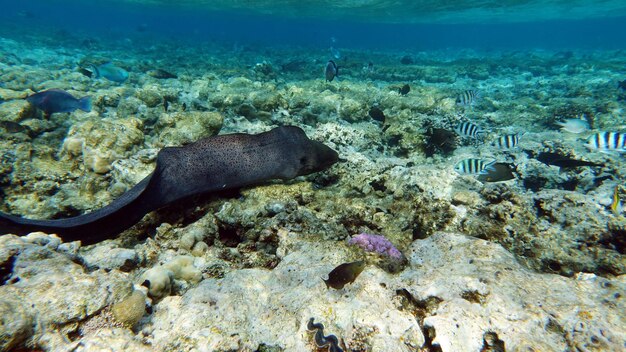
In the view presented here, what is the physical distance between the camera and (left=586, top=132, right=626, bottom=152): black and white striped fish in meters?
4.89

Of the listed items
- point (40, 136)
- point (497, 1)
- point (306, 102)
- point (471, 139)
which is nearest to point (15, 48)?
point (40, 136)

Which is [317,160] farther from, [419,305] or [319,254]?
[419,305]

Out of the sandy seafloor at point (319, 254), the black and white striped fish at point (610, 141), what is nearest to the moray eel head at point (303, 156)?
the sandy seafloor at point (319, 254)

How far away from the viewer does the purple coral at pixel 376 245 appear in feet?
10.1

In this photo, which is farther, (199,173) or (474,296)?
(199,173)

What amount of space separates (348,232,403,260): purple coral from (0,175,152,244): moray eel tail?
237 centimetres

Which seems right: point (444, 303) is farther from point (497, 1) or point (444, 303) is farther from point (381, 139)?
point (497, 1)

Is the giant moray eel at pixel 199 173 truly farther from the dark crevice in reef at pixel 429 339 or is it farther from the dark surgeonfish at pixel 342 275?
the dark crevice in reef at pixel 429 339

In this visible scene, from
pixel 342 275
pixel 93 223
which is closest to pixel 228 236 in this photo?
pixel 93 223

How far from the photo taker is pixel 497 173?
4367 mm

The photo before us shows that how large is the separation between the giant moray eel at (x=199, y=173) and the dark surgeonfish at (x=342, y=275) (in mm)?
1956

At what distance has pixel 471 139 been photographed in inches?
289

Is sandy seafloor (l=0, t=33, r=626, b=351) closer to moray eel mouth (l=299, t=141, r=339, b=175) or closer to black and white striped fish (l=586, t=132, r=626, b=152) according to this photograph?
moray eel mouth (l=299, t=141, r=339, b=175)

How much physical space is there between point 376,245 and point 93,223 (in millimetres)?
2996
